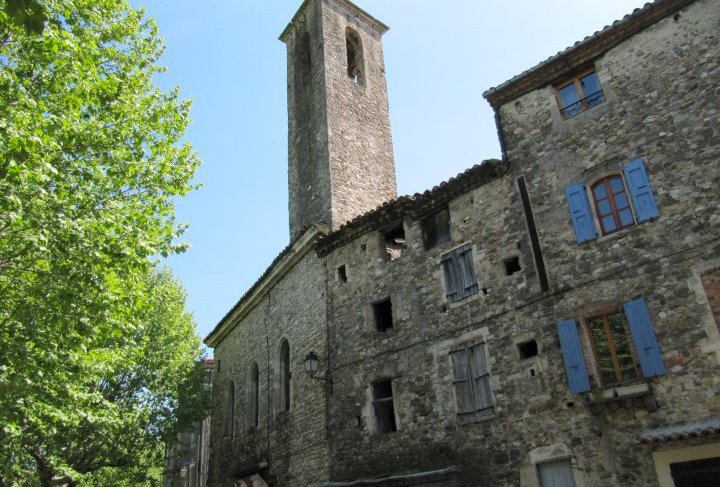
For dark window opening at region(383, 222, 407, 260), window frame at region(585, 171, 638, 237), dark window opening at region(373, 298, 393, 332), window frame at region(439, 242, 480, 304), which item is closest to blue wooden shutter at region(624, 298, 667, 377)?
window frame at region(585, 171, 638, 237)

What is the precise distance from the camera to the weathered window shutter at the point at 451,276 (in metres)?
12.8

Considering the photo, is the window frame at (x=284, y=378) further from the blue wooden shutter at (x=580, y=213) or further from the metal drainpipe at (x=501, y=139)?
the blue wooden shutter at (x=580, y=213)

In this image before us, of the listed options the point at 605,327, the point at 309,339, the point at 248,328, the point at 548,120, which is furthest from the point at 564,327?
the point at 248,328

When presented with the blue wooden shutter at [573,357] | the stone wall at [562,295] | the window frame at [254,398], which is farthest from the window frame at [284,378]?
the blue wooden shutter at [573,357]

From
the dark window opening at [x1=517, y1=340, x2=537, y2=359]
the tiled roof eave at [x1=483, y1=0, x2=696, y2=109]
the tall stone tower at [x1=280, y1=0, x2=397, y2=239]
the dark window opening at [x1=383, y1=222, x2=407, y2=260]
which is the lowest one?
the dark window opening at [x1=517, y1=340, x2=537, y2=359]

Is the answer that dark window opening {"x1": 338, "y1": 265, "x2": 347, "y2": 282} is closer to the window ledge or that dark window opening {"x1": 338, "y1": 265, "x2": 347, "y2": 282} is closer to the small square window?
the small square window

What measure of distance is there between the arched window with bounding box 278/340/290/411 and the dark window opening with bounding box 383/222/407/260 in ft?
15.5

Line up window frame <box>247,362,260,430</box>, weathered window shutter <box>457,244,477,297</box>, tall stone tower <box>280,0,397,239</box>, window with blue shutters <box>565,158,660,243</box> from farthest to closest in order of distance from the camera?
tall stone tower <box>280,0,397,239</box>
window frame <box>247,362,260,430</box>
weathered window shutter <box>457,244,477,297</box>
window with blue shutters <box>565,158,660,243</box>

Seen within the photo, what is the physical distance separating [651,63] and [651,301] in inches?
185

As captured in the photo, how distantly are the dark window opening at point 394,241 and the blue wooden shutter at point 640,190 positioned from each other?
219 inches

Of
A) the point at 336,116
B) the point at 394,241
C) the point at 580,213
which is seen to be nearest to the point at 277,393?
the point at 394,241

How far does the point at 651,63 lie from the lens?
11266mm

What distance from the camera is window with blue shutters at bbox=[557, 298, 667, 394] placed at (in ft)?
31.7

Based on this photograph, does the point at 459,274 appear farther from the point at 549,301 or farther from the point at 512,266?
the point at 549,301
